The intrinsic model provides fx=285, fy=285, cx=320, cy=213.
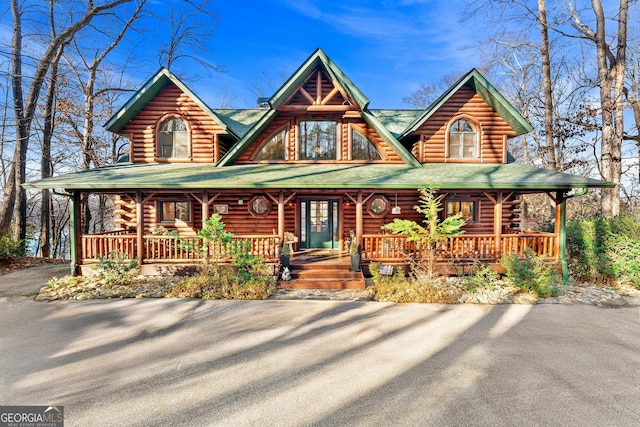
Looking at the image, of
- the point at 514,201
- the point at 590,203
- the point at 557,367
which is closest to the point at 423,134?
the point at 514,201

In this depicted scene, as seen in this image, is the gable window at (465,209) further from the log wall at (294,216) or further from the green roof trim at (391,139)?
the green roof trim at (391,139)

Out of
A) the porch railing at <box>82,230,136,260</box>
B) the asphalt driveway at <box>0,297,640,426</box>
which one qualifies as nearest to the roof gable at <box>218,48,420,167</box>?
the porch railing at <box>82,230,136,260</box>

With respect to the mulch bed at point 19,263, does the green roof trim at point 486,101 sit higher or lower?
higher

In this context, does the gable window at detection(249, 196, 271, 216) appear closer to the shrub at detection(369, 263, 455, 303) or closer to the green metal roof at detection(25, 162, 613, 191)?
the green metal roof at detection(25, 162, 613, 191)

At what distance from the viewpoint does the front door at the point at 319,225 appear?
39.9 feet

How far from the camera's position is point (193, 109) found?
479 inches

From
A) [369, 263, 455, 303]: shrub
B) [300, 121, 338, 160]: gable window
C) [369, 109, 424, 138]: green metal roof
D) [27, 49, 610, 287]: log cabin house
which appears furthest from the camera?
[369, 109, 424, 138]: green metal roof

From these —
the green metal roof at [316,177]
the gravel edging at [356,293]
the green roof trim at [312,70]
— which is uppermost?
the green roof trim at [312,70]

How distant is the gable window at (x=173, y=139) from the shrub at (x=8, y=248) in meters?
7.64

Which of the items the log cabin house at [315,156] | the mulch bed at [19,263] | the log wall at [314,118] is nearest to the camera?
the log cabin house at [315,156]

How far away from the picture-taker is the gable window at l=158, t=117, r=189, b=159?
12.2 m

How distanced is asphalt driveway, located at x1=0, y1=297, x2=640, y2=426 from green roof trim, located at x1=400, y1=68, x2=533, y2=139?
24.3ft

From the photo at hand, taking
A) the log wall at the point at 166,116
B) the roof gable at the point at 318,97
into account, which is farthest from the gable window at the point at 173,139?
the roof gable at the point at 318,97

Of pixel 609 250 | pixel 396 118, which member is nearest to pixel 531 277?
pixel 609 250
